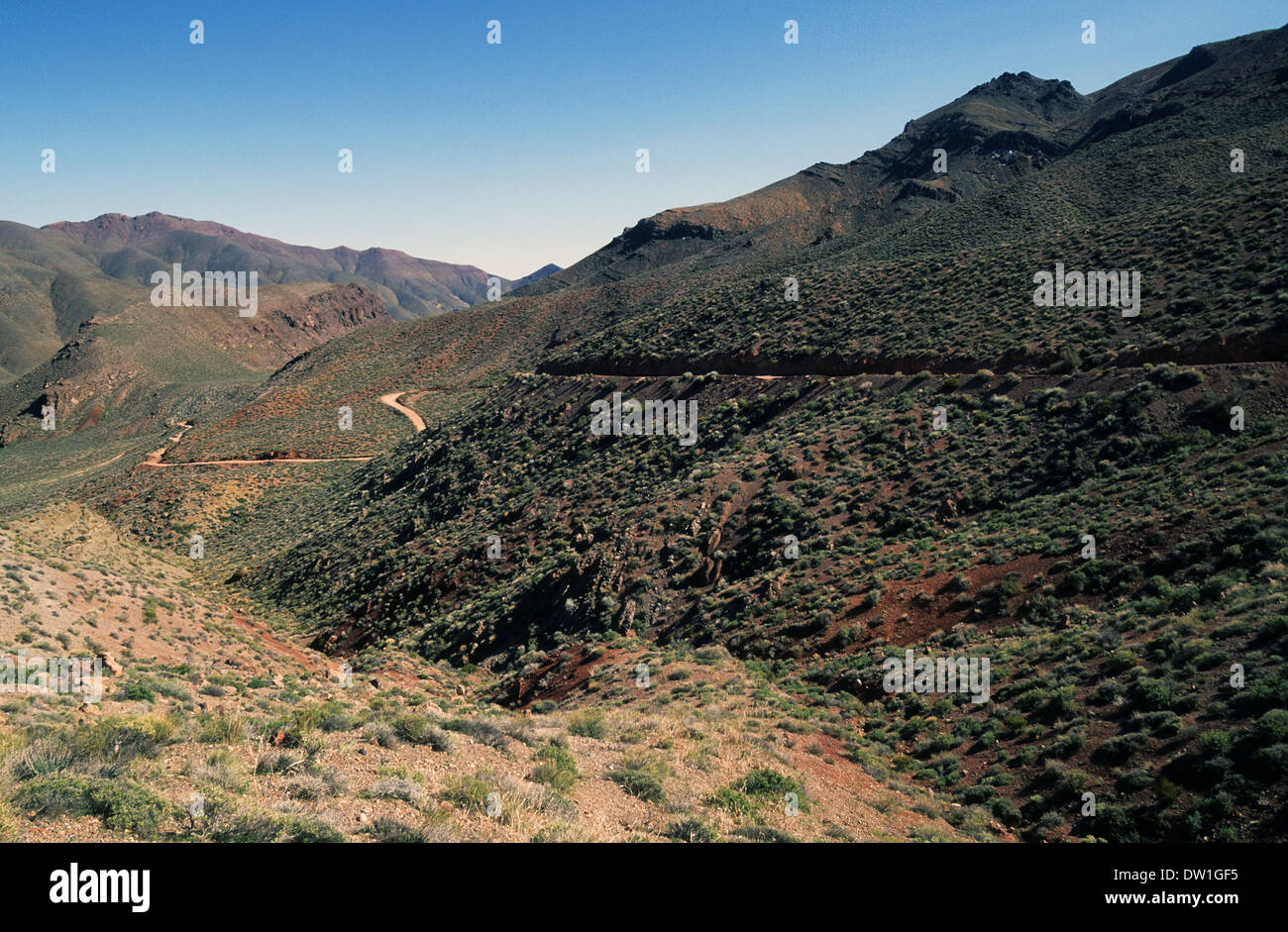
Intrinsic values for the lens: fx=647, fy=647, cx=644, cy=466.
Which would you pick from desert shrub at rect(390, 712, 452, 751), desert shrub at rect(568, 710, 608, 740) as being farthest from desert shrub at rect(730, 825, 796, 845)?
desert shrub at rect(390, 712, 452, 751)

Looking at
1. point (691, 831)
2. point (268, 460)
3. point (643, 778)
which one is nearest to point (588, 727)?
point (643, 778)

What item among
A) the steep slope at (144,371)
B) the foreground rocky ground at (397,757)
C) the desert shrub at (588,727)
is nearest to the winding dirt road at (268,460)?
the steep slope at (144,371)

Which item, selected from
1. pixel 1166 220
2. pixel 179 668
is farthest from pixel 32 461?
pixel 1166 220

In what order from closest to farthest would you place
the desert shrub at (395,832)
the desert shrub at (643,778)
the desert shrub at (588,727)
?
the desert shrub at (395,832) < the desert shrub at (643,778) < the desert shrub at (588,727)

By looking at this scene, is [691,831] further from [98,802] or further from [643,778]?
[98,802]

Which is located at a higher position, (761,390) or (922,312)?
(922,312)

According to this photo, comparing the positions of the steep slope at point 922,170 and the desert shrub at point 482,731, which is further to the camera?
the steep slope at point 922,170

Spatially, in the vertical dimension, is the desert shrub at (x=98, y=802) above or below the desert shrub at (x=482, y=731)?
above

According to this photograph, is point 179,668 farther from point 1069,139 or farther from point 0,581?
point 1069,139

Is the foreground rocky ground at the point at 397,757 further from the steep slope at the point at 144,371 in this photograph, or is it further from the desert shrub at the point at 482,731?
the steep slope at the point at 144,371

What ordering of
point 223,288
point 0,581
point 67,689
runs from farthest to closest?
point 223,288 → point 0,581 → point 67,689
